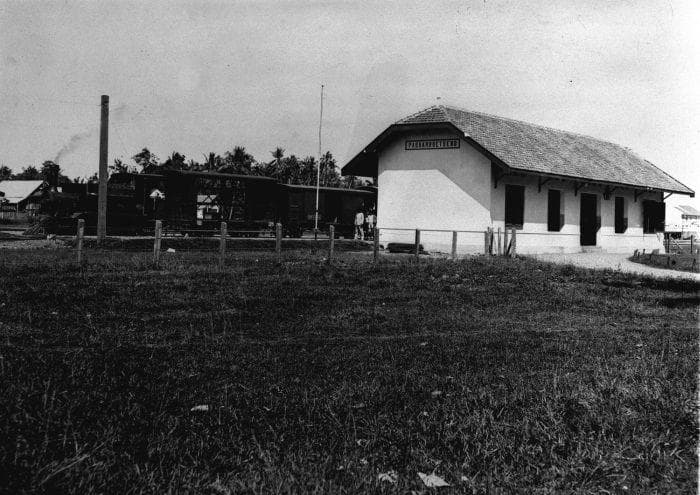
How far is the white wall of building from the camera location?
22.3 metres

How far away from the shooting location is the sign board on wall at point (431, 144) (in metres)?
22.7

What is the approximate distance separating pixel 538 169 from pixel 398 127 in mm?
5205

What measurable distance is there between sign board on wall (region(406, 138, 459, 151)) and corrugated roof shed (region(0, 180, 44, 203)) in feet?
197

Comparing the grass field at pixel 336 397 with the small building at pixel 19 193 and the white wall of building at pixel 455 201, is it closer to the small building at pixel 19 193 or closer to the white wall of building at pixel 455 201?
the white wall of building at pixel 455 201

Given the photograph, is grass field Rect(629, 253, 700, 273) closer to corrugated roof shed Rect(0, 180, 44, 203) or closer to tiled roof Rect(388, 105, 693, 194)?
tiled roof Rect(388, 105, 693, 194)

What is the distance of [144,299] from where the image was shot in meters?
9.20

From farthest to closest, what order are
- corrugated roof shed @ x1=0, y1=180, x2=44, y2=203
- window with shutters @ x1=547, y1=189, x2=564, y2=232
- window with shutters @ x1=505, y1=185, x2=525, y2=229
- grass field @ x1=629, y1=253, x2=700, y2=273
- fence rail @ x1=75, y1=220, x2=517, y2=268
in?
corrugated roof shed @ x1=0, y1=180, x2=44, y2=203 < window with shutters @ x1=547, y1=189, x2=564, y2=232 < window with shutters @ x1=505, y1=185, x2=525, y2=229 < grass field @ x1=629, y1=253, x2=700, y2=273 < fence rail @ x1=75, y1=220, x2=517, y2=268

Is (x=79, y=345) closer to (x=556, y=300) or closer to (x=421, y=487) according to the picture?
(x=421, y=487)

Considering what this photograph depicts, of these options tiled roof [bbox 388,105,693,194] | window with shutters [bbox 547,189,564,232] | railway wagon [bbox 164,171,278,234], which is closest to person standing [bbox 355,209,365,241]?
railway wagon [bbox 164,171,278,234]

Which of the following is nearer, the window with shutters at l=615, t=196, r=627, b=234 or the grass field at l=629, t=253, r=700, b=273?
the grass field at l=629, t=253, r=700, b=273

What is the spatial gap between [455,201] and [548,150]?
18.0 ft

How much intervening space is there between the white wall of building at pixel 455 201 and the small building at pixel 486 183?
0.12ft

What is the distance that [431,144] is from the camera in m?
23.2

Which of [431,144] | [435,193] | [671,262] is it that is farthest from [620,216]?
[431,144]
